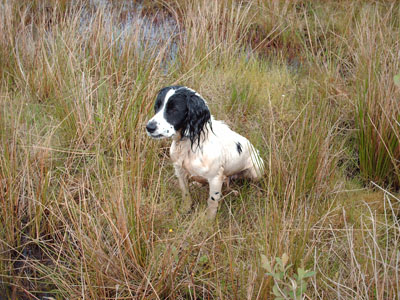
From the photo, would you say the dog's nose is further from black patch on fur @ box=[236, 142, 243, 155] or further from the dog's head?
black patch on fur @ box=[236, 142, 243, 155]

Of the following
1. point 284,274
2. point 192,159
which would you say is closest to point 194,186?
point 192,159

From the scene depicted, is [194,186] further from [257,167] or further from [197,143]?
[197,143]

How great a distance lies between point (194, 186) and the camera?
3.13 metres

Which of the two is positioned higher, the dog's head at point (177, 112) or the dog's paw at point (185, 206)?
the dog's head at point (177, 112)

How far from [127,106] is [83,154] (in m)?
0.47

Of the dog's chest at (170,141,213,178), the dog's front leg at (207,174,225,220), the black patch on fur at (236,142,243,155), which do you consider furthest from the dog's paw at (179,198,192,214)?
the black patch on fur at (236,142,243,155)

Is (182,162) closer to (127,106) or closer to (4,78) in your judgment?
(127,106)

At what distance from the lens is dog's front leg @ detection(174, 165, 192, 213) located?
2818 millimetres

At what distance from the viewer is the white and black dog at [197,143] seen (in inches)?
94.3

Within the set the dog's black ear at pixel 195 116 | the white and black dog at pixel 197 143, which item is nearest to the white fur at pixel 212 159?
the white and black dog at pixel 197 143

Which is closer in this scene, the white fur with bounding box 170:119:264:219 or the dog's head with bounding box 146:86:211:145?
the dog's head with bounding box 146:86:211:145

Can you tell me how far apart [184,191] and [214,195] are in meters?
→ 0.24

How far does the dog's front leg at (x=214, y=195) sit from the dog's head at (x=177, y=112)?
16.0 inches

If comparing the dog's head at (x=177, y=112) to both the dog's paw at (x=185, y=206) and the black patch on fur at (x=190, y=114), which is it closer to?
the black patch on fur at (x=190, y=114)
